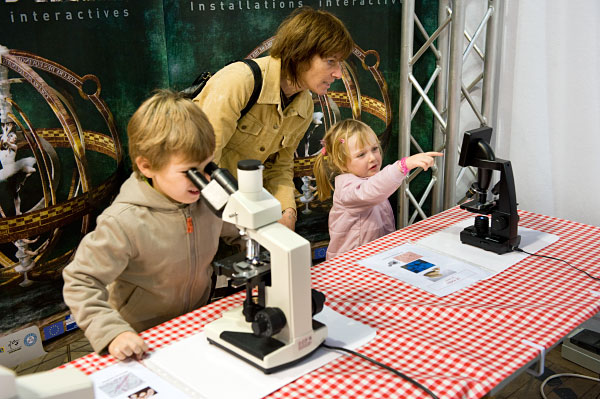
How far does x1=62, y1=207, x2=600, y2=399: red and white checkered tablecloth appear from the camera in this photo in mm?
1448

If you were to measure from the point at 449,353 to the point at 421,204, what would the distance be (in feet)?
8.41

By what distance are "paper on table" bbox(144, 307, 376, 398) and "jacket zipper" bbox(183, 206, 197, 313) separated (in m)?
0.27

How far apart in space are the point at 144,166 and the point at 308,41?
91cm

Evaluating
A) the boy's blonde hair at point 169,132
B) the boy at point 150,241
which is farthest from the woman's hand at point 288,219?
the boy's blonde hair at point 169,132

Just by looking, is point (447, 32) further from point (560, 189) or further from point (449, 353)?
point (449, 353)

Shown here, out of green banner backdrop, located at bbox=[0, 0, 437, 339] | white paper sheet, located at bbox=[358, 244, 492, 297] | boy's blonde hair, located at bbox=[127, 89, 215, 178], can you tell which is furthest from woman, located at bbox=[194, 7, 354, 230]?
green banner backdrop, located at bbox=[0, 0, 437, 339]

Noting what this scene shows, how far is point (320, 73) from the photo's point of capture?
237 centimetres

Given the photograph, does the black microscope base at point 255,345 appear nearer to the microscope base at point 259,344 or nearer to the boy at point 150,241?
the microscope base at point 259,344

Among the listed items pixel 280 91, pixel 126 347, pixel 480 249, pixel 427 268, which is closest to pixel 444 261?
pixel 427 268

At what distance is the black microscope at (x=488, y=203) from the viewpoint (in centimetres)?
224

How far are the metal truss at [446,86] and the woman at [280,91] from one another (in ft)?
4.27

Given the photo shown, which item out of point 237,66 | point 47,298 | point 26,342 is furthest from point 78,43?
point 26,342

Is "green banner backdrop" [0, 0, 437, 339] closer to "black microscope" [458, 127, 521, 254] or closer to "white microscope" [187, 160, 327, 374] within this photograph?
"black microscope" [458, 127, 521, 254]

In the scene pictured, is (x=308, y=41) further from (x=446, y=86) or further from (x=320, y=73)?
(x=446, y=86)
